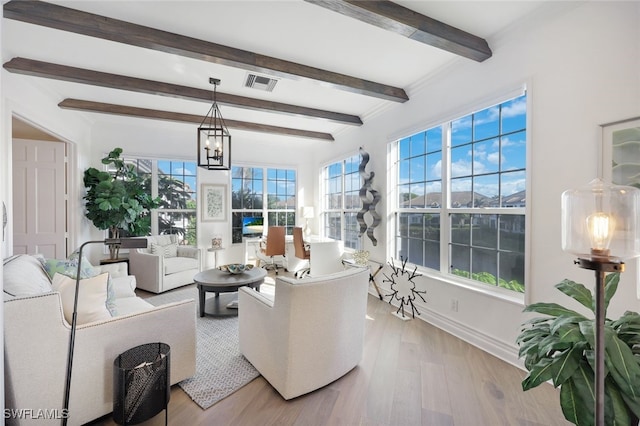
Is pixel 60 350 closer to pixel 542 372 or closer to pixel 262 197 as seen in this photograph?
pixel 542 372

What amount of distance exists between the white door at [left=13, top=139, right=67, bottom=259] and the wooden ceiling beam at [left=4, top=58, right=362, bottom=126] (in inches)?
56.3

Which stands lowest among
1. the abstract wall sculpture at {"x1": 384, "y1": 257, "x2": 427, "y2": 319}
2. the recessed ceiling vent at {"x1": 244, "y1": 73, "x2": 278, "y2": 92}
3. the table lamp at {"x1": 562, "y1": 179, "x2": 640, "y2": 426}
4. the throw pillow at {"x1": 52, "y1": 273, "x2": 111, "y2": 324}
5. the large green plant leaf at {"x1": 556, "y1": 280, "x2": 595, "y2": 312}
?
the abstract wall sculpture at {"x1": 384, "y1": 257, "x2": 427, "y2": 319}

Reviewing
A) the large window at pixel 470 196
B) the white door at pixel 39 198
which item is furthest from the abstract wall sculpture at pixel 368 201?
the white door at pixel 39 198

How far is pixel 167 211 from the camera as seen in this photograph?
219 inches

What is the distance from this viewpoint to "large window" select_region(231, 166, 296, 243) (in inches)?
245

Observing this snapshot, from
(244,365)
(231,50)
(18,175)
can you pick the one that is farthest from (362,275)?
(18,175)

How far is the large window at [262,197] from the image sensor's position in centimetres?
621

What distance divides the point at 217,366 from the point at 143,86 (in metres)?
3.21

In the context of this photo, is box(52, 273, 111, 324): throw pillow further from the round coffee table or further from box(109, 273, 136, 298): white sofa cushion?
the round coffee table

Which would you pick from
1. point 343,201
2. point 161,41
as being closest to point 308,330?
point 161,41

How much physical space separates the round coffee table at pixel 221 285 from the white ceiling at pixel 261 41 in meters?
2.39

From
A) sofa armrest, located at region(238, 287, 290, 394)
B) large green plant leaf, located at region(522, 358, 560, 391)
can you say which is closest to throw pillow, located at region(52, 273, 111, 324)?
sofa armrest, located at region(238, 287, 290, 394)

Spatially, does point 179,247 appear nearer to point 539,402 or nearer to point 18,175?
point 18,175

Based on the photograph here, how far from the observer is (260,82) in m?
3.39
